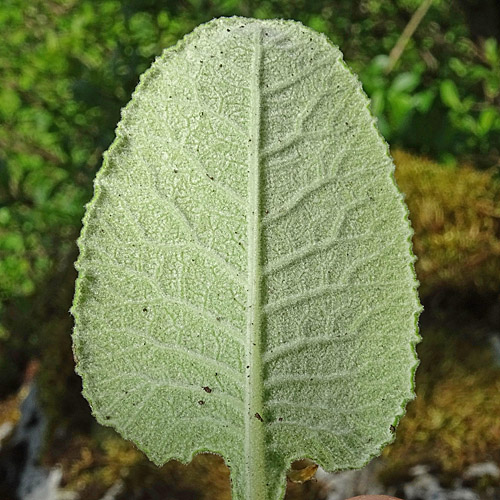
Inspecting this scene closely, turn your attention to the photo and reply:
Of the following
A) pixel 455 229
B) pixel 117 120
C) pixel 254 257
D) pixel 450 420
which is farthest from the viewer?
pixel 117 120

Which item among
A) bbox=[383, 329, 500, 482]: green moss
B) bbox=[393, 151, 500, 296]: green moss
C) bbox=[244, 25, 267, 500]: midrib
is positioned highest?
bbox=[244, 25, 267, 500]: midrib

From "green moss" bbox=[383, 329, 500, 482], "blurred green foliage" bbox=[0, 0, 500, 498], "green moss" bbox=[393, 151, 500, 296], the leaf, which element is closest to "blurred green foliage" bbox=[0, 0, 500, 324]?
"blurred green foliage" bbox=[0, 0, 500, 498]

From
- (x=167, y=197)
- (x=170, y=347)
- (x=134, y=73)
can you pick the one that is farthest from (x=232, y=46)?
(x=134, y=73)

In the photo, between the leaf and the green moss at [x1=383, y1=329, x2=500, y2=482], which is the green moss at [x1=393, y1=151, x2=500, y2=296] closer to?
the green moss at [x1=383, y1=329, x2=500, y2=482]

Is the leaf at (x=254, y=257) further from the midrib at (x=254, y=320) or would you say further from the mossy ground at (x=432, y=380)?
the mossy ground at (x=432, y=380)

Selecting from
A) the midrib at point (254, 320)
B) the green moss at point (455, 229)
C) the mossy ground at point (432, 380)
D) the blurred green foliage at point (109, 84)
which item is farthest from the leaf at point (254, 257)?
the blurred green foliage at point (109, 84)

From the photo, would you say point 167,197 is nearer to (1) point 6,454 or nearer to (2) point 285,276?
(2) point 285,276

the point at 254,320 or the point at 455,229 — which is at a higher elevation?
the point at 254,320

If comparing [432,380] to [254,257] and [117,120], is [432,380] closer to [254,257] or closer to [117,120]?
[254,257]

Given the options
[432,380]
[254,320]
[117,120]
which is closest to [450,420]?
[432,380]
